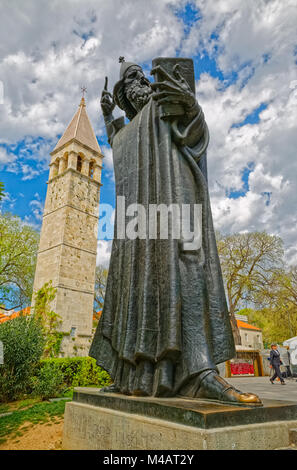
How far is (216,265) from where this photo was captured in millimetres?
2805

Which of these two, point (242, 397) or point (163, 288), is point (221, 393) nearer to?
point (242, 397)

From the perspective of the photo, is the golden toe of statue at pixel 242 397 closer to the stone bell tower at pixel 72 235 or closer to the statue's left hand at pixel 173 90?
→ the statue's left hand at pixel 173 90

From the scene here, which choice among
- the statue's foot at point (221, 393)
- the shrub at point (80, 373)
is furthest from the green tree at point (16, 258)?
the statue's foot at point (221, 393)

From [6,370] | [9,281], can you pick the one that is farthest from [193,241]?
[9,281]

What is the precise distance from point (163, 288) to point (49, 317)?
23673 millimetres

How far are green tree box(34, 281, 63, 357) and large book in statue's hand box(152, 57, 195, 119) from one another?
854 inches

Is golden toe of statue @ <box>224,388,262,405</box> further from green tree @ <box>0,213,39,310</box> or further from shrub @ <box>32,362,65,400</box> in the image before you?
green tree @ <box>0,213,39,310</box>

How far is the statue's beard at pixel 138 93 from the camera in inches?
150

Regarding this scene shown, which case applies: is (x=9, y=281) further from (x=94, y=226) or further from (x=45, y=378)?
(x=45, y=378)

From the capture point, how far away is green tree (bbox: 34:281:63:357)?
2286 centimetres

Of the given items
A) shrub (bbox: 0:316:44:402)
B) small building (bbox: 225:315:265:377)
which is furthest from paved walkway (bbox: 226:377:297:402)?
small building (bbox: 225:315:265:377)

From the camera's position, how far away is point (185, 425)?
1.82 meters

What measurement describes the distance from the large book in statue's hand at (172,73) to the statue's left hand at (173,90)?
4 cm

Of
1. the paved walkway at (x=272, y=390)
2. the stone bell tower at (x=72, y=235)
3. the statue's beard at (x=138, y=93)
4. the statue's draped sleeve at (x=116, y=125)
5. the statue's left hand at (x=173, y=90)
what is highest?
the stone bell tower at (x=72, y=235)
